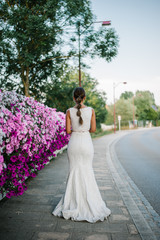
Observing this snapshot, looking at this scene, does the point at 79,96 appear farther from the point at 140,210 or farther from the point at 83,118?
the point at 140,210

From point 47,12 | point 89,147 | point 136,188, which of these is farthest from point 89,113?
point 47,12

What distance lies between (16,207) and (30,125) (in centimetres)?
177

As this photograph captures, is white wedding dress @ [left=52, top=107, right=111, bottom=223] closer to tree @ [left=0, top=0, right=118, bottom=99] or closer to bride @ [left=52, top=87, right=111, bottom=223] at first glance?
bride @ [left=52, top=87, right=111, bottom=223]

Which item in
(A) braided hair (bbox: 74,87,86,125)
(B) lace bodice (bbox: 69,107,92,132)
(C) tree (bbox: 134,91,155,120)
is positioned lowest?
(B) lace bodice (bbox: 69,107,92,132)

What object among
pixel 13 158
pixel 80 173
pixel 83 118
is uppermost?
pixel 83 118

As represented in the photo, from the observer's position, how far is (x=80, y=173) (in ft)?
12.4

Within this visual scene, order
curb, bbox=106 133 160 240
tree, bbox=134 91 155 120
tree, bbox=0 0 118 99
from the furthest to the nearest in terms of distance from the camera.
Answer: tree, bbox=134 91 155 120 → tree, bbox=0 0 118 99 → curb, bbox=106 133 160 240

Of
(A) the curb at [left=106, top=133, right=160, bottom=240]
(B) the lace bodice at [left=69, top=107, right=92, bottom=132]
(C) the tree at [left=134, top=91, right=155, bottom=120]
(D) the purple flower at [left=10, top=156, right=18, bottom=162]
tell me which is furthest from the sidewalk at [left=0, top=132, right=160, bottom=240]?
(C) the tree at [left=134, top=91, right=155, bottom=120]

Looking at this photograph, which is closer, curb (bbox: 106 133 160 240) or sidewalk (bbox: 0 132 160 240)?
sidewalk (bbox: 0 132 160 240)

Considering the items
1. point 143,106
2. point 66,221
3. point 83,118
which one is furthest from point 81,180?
point 143,106

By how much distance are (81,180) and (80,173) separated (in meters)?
0.12

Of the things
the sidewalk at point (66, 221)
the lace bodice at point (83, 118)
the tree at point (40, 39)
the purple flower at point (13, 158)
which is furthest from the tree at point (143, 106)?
the purple flower at point (13, 158)

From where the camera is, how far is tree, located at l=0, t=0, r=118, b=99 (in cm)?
1150

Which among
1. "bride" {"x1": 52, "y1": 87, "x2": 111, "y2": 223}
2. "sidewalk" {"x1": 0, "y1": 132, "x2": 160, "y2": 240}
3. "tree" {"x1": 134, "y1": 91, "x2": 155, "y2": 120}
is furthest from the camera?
"tree" {"x1": 134, "y1": 91, "x2": 155, "y2": 120}
